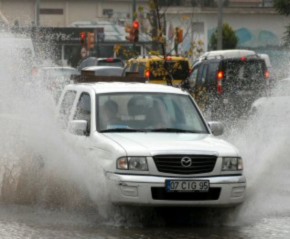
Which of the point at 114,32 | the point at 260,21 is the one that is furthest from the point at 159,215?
the point at 114,32

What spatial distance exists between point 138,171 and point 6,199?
103 inches

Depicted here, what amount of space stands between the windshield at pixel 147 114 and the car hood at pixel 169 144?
0.94 feet

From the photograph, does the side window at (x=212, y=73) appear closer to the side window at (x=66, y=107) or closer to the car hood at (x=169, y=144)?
the side window at (x=66, y=107)

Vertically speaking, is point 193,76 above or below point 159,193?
below

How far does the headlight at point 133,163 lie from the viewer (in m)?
11.4

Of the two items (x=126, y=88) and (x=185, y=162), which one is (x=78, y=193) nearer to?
(x=185, y=162)

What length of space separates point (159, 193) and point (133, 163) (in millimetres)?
413

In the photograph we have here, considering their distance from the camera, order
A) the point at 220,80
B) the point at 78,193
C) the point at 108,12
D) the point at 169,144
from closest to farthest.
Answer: the point at 169,144 → the point at 78,193 → the point at 220,80 → the point at 108,12

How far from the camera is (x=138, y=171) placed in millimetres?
11430

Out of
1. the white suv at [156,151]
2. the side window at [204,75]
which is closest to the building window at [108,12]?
the side window at [204,75]

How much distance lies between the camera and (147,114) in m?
12.9

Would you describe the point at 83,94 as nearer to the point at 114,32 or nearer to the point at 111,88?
the point at 111,88

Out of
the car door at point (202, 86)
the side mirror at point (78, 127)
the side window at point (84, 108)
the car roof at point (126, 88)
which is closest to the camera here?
the side mirror at point (78, 127)

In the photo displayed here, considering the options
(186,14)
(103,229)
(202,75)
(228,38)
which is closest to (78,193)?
(103,229)
